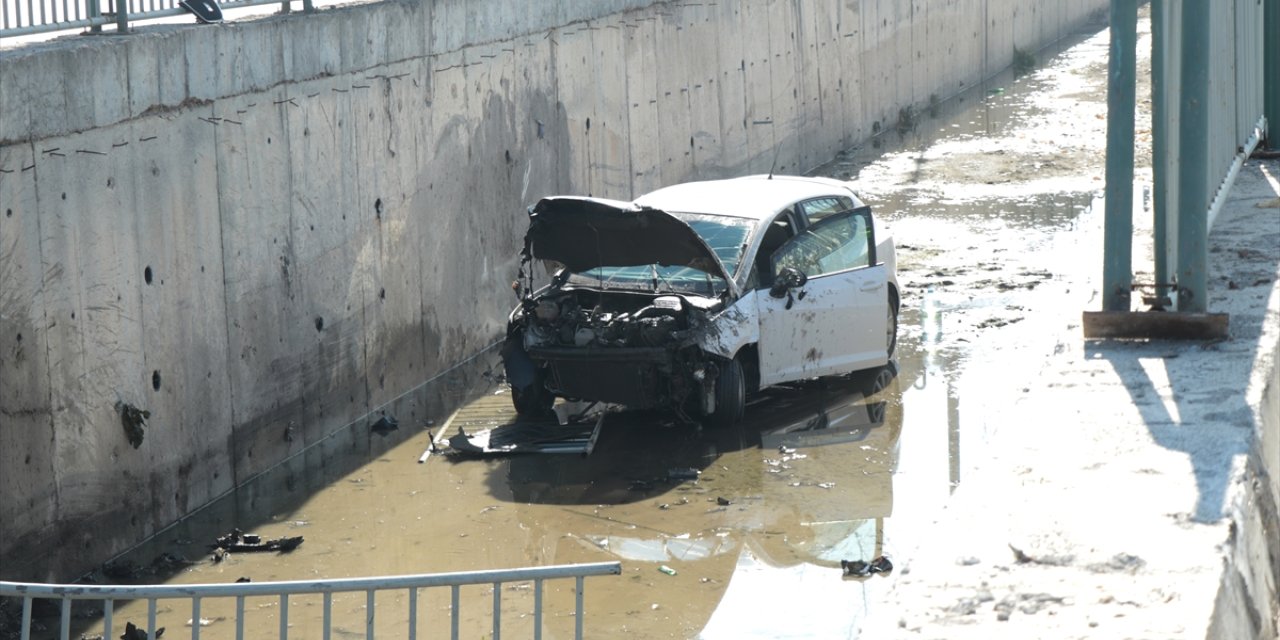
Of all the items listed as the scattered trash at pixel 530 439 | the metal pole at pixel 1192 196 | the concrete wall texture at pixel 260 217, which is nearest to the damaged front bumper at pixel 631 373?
the scattered trash at pixel 530 439

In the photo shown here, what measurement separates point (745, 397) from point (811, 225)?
151cm

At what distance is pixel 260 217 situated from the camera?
1113 cm

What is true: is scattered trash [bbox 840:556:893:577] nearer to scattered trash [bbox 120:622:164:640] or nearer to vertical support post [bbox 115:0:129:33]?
scattered trash [bbox 120:622:164:640]

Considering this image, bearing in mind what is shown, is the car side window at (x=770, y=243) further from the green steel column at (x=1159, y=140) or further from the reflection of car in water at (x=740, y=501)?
the green steel column at (x=1159, y=140)

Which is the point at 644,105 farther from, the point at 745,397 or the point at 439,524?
the point at 439,524

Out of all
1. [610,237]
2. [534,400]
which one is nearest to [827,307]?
[610,237]

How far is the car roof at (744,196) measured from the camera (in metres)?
12.6

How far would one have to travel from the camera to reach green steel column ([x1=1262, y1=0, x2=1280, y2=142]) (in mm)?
9742

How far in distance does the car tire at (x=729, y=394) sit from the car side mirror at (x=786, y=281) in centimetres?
59

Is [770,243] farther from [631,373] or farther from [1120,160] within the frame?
[1120,160]

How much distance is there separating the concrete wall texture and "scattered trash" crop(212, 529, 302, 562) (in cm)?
50

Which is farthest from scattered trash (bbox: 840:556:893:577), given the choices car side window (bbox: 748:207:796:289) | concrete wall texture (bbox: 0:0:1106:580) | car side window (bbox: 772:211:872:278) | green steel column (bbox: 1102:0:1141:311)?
concrete wall texture (bbox: 0:0:1106:580)

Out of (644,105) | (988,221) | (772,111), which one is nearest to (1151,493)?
(644,105)

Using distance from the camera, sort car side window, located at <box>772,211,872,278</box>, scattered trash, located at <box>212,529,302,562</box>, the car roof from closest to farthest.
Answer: scattered trash, located at <box>212,529,302,562</box> < car side window, located at <box>772,211,872,278</box> < the car roof
